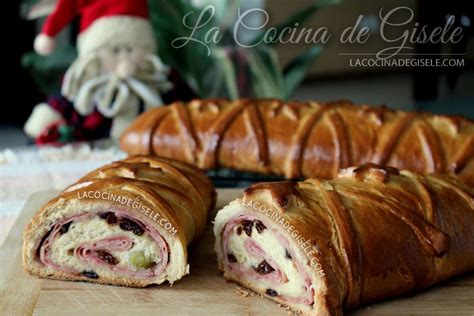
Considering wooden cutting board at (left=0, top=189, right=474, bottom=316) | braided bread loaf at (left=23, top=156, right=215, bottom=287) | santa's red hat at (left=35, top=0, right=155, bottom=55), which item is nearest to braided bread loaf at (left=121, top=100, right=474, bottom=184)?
santa's red hat at (left=35, top=0, right=155, bottom=55)

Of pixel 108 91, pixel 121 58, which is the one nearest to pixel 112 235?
pixel 108 91

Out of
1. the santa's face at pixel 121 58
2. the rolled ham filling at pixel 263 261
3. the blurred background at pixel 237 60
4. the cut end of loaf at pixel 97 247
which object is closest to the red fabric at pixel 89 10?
the santa's face at pixel 121 58

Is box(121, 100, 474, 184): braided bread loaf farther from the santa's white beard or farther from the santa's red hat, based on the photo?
the santa's red hat

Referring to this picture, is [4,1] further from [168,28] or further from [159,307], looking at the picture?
[159,307]

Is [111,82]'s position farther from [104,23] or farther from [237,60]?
[237,60]

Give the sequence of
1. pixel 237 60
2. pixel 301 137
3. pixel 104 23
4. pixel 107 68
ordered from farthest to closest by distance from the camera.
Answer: pixel 237 60 < pixel 107 68 < pixel 104 23 < pixel 301 137

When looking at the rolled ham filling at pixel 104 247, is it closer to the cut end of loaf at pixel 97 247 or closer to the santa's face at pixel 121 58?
the cut end of loaf at pixel 97 247

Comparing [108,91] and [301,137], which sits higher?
[108,91]

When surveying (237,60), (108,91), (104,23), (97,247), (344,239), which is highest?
(104,23)
